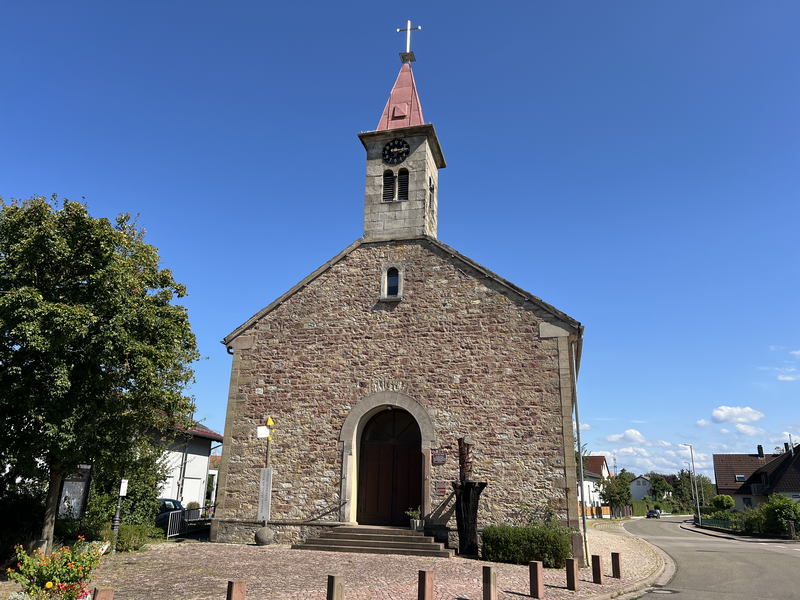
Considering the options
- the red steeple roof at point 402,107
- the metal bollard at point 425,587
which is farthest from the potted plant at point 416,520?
the red steeple roof at point 402,107

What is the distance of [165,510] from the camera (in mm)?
21812

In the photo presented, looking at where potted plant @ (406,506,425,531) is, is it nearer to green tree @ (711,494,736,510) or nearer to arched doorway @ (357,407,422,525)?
arched doorway @ (357,407,422,525)

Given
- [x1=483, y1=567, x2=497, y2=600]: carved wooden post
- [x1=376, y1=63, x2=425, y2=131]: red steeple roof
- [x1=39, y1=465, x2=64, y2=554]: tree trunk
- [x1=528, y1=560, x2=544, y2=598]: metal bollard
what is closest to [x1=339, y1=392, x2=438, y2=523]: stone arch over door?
[x1=528, y1=560, x2=544, y2=598]: metal bollard

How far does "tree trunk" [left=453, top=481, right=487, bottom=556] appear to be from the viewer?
13953 millimetres

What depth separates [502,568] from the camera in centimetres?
1210

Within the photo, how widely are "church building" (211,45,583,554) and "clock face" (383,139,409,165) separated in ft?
3.75

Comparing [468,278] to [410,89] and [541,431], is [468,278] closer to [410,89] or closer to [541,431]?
[541,431]

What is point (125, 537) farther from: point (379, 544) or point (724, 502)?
point (724, 502)

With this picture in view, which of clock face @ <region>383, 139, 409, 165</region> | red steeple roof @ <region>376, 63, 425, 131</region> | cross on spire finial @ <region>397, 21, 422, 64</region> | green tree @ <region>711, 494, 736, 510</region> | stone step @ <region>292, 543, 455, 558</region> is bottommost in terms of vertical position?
green tree @ <region>711, 494, 736, 510</region>

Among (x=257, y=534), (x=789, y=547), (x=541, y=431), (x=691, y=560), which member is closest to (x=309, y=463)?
(x=257, y=534)

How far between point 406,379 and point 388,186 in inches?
274

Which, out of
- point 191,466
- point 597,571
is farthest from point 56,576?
point 191,466

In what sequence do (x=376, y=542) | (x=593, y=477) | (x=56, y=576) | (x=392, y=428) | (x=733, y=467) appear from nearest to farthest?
(x=56, y=576)
(x=376, y=542)
(x=392, y=428)
(x=733, y=467)
(x=593, y=477)

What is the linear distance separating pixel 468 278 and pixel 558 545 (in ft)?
25.2
